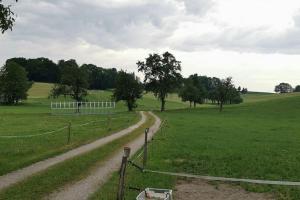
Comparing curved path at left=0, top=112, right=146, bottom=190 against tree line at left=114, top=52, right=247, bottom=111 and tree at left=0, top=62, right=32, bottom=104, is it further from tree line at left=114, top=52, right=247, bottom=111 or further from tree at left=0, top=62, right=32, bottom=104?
tree at left=0, top=62, right=32, bottom=104

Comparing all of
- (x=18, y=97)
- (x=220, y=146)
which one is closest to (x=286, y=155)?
(x=220, y=146)

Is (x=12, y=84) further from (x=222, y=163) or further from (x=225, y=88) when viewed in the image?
(x=222, y=163)

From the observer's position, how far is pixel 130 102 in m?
128

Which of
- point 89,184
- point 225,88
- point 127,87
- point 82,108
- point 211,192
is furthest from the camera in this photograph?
point 127,87

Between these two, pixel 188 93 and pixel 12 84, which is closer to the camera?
pixel 12 84

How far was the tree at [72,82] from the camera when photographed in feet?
377

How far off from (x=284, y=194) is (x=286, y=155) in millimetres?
12505

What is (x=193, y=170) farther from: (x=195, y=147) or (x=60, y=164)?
(x=195, y=147)

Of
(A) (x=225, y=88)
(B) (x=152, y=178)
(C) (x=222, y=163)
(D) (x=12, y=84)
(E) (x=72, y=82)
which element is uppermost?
(E) (x=72, y=82)

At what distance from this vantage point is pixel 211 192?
18219 millimetres

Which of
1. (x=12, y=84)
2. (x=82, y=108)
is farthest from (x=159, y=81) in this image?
(x=12, y=84)

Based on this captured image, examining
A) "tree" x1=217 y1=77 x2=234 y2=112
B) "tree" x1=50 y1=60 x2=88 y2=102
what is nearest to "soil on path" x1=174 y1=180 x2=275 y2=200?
"tree" x1=50 y1=60 x2=88 y2=102

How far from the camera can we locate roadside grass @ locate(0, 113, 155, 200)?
15.9 metres

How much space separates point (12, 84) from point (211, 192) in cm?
13548
